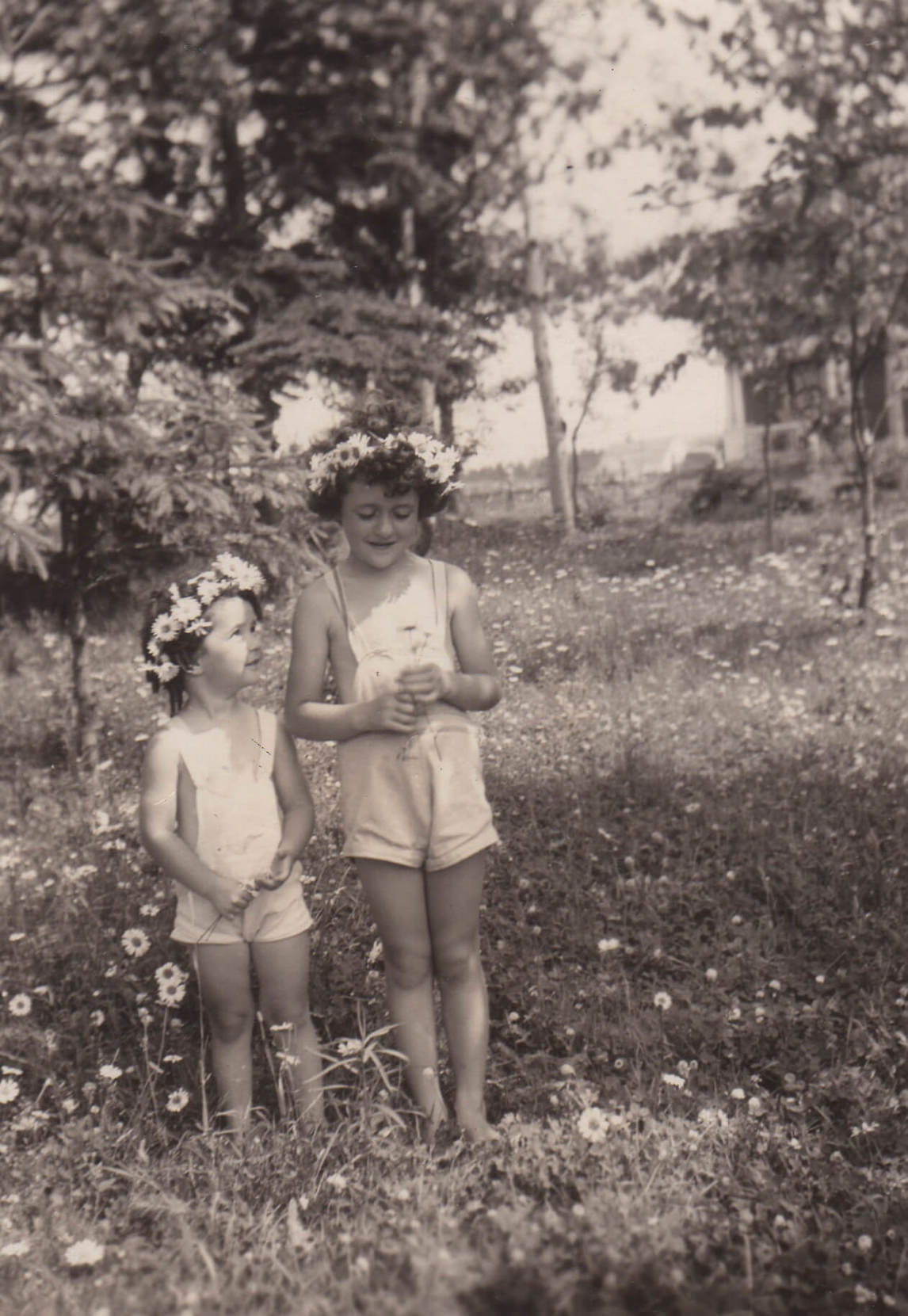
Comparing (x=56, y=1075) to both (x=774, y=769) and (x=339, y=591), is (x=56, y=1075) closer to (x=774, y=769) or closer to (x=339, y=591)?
(x=339, y=591)

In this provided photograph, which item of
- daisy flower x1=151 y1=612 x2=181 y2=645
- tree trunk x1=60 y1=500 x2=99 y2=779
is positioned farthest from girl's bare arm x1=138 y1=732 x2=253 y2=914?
tree trunk x1=60 y1=500 x2=99 y2=779

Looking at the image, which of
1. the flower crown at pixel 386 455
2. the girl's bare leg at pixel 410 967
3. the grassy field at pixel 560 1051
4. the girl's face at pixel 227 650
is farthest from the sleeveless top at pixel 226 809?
the flower crown at pixel 386 455

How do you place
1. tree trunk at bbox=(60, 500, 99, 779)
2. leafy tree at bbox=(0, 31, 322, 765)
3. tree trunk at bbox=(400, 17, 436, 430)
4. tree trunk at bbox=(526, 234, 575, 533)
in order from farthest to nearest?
tree trunk at bbox=(526, 234, 575, 533)
tree trunk at bbox=(400, 17, 436, 430)
tree trunk at bbox=(60, 500, 99, 779)
leafy tree at bbox=(0, 31, 322, 765)

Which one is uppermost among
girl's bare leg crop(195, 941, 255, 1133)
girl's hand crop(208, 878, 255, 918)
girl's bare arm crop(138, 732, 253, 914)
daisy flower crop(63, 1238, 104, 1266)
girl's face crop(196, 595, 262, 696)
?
girl's face crop(196, 595, 262, 696)

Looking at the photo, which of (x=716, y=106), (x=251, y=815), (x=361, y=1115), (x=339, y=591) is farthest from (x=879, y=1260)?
(x=716, y=106)

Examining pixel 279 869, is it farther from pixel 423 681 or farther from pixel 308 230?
pixel 308 230

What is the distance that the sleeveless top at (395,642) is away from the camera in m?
3.04

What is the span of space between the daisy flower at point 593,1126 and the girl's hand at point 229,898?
93 centimetres

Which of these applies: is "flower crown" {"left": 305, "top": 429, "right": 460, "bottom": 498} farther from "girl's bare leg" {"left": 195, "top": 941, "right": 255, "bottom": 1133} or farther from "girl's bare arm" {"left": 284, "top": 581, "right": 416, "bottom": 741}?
"girl's bare leg" {"left": 195, "top": 941, "right": 255, "bottom": 1133}

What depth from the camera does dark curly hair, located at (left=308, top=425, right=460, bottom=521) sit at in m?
3.00

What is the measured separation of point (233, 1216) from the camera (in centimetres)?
254

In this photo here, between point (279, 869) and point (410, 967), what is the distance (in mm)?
414

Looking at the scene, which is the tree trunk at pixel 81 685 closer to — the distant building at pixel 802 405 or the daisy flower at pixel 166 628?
the daisy flower at pixel 166 628

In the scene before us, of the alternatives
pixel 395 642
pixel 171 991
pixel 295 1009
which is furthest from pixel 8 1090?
pixel 395 642
